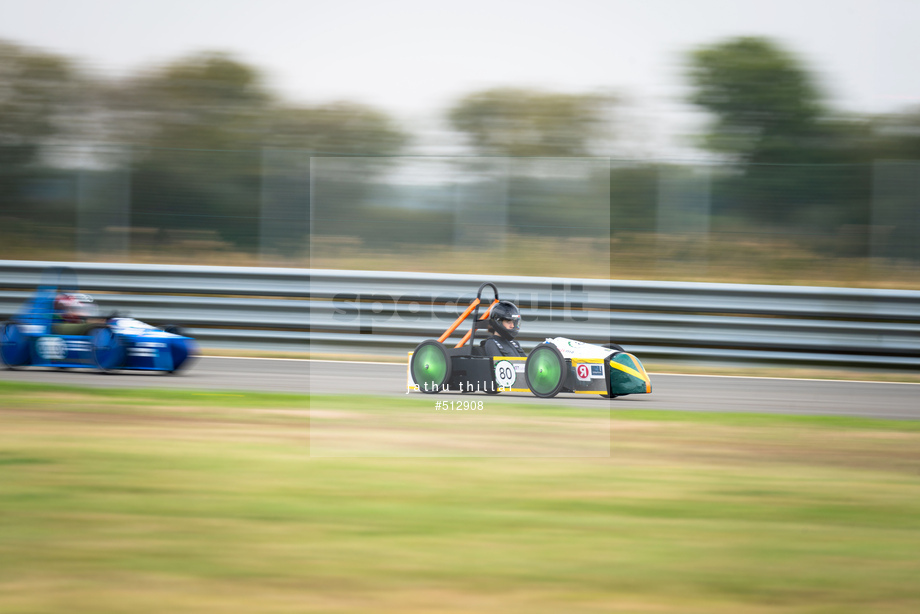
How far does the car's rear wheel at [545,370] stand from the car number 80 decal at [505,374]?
0.11 m

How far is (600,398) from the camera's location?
750 centimetres

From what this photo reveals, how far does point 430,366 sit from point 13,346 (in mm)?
4222

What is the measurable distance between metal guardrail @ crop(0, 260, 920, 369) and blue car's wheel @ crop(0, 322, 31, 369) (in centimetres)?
181

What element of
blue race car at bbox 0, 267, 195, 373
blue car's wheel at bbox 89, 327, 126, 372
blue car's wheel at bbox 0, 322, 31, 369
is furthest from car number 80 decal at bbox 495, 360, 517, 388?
blue car's wheel at bbox 0, 322, 31, 369

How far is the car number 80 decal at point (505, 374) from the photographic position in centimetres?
720

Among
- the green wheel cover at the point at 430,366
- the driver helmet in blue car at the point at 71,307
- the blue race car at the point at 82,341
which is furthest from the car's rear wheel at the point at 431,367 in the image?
the driver helmet in blue car at the point at 71,307

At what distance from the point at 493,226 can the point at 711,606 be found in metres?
7.66

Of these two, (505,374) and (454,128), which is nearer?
(505,374)

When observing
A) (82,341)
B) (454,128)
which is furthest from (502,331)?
(454,128)

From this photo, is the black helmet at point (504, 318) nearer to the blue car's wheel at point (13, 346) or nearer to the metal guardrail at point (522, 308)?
the metal guardrail at point (522, 308)

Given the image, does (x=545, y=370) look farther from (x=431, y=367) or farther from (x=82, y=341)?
(x=82, y=341)

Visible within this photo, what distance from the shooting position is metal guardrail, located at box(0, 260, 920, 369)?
964cm

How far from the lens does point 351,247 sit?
1050 cm

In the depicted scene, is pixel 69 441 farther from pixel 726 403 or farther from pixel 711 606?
pixel 726 403
